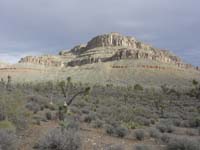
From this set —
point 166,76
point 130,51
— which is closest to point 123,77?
point 166,76

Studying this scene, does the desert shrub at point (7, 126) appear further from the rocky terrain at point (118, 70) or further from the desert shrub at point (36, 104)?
the rocky terrain at point (118, 70)

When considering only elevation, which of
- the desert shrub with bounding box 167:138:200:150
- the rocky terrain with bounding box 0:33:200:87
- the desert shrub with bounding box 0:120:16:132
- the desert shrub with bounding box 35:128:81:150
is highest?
the rocky terrain with bounding box 0:33:200:87

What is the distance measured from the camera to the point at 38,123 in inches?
671

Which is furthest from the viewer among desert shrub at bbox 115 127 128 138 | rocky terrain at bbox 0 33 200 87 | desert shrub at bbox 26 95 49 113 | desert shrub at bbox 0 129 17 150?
rocky terrain at bbox 0 33 200 87

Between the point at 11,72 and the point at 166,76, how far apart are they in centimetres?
6749

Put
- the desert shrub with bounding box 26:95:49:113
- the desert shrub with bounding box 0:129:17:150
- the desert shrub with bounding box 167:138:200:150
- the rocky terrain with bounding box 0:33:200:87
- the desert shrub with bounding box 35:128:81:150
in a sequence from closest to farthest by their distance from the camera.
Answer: the desert shrub with bounding box 0:129:17:150 < the desert shrub with bounding box 35:128:81:150 < the desert shrub with bounding box 167:138:200:150 < the desert shrub with bounding box 26:95:49:113 < the rocky terrain with bounding box 0:33:200:87

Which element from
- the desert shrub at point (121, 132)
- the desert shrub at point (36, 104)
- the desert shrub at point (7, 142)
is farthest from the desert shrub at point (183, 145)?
the desert shrub at point (36, 104)

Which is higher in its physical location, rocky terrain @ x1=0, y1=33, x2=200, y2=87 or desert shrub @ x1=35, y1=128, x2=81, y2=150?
rocky terrain @ x1=0, y1=33, x2=200, y2=87

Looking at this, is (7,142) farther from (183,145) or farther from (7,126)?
(183,145)

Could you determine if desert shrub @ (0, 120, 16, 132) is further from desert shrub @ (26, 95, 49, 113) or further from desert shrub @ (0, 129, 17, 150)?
desert shrub @ (26, 95, 49, 113)

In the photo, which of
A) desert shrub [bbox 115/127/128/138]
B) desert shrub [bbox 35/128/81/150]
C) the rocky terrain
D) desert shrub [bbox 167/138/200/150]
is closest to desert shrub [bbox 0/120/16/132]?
desert shrub [bbox 35/128/81/150]

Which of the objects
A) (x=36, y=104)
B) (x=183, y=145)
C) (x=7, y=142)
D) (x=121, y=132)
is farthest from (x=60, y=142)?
(x=36, y=104)

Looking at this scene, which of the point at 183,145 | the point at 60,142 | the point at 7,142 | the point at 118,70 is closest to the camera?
the point at 7,142

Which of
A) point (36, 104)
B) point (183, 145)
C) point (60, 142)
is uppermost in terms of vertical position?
point (36, 104)
